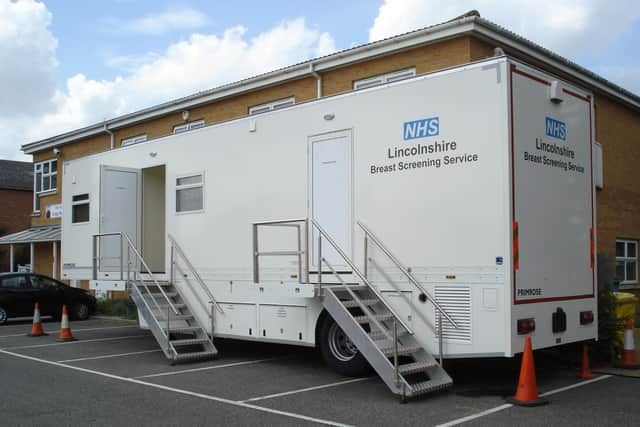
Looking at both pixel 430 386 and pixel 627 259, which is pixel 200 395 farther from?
pixel 627 259

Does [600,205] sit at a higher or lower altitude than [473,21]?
lower

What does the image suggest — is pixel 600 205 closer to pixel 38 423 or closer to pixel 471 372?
pixel 471 372

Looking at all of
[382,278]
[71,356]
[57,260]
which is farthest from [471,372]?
[57,260]

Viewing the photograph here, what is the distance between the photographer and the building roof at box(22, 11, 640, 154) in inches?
524

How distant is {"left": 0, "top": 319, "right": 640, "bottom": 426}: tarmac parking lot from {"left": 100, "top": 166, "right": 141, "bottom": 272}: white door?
1.82 m

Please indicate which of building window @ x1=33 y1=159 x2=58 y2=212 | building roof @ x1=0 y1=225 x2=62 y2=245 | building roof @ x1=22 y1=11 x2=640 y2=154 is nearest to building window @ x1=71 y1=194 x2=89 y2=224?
building roof @ x1=22 y1=11 x2=640 y2=154

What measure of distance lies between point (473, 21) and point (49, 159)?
64.9 feet

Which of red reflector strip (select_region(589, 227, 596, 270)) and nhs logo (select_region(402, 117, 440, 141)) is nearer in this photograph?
nhs logo (select_region(402, 117, 440, 141))

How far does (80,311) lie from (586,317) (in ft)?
48.6

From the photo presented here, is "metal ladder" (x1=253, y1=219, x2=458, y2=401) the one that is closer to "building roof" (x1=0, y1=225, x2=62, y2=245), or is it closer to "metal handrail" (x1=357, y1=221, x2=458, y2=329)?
"metal handrail" (x1=357, y1=221, x2=458, y2=329)

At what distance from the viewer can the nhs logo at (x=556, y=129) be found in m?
8.49

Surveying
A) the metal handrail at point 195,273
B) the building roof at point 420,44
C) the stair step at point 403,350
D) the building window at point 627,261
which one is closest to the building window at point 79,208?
the metal handrail at point 195,273

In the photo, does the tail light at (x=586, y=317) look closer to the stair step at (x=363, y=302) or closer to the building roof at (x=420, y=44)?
the stair step at (x=363, y=302)

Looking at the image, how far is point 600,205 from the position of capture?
55.5ft
